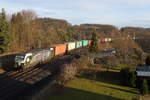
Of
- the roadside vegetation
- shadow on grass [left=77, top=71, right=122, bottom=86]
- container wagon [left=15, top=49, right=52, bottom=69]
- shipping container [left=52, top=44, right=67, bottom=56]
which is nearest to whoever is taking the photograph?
the roadside vegetation

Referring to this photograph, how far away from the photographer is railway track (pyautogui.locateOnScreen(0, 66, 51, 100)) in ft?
67.5

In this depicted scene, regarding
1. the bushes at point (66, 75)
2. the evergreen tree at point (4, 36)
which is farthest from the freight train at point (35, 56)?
the evergreen tree at point (4, 36)

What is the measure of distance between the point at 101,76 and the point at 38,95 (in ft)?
51.8

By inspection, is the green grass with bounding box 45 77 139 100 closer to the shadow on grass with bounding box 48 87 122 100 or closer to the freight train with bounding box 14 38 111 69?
the shadow on grass with bounding box 48 87 122 100

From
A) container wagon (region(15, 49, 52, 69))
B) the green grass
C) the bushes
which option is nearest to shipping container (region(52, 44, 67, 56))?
container wagon (region(15, 49, 52, 69))

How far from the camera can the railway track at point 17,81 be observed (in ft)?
67.5

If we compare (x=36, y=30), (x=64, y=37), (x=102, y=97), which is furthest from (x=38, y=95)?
(x=64, y=37)

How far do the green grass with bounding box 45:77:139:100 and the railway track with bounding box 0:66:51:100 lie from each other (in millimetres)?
4271

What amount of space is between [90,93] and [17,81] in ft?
32.5

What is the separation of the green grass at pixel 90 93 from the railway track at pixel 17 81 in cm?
427

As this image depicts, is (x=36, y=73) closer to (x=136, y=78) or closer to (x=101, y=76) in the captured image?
(x=101, y=76)

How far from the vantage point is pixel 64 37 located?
102 metres

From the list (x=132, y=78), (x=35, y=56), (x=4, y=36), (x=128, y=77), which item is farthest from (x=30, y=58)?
(x=132, y=78)

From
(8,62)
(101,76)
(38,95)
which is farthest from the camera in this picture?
(8,62)
